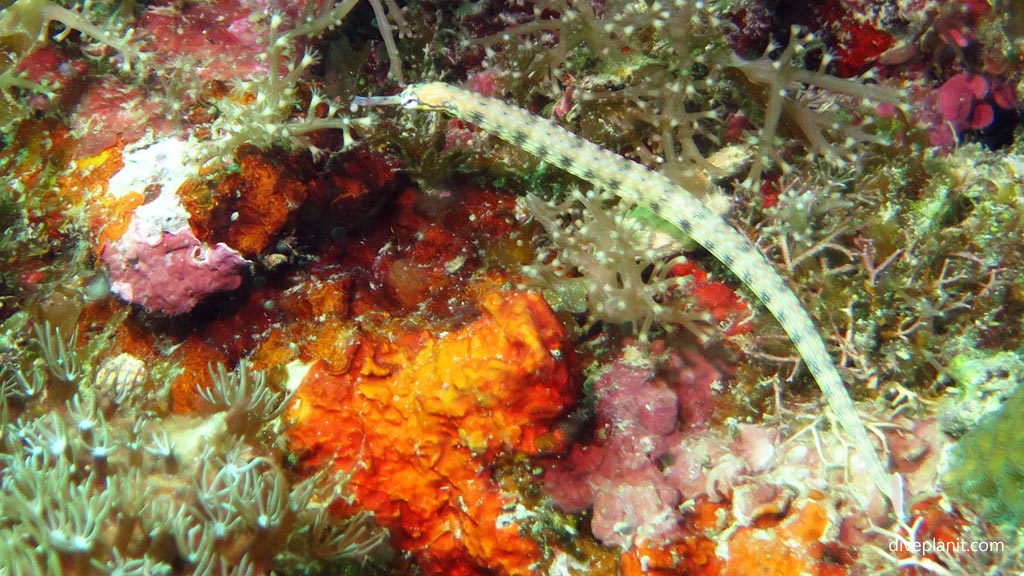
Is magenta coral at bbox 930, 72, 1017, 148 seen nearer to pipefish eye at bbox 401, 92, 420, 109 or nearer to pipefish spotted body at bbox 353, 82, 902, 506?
pipefish spotted body at bbox 353, 82, 902, 506

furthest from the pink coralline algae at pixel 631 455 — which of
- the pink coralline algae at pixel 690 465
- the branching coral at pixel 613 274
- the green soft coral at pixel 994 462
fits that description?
the green soft coral at pixel 994 462

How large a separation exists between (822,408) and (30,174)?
19.1ft

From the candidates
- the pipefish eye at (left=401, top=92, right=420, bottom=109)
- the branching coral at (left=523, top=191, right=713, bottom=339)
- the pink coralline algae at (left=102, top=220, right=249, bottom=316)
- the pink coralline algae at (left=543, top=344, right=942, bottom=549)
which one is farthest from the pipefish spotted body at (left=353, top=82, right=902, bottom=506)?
the pink coralline algae at (left=102, top=220, right=249, bottom=316)

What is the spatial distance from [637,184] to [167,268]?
330 centimetres

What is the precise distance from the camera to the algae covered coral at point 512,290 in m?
3.01

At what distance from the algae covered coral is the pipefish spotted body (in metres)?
0.28

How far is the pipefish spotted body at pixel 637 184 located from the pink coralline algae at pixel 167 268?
4.87ft

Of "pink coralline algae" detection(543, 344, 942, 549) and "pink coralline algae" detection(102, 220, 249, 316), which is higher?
"pink coralline algae" detection(102, 220, 249, 316)

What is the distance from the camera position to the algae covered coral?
301cm

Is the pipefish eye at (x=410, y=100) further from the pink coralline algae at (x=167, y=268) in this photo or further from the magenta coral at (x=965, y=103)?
the magenta coral at (x=965, y=103)

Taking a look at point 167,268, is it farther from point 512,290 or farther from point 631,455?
point 631,455

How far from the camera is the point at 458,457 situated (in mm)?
3350

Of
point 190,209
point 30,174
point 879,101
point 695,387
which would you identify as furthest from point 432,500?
point 879,101

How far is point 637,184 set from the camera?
3721 mm
